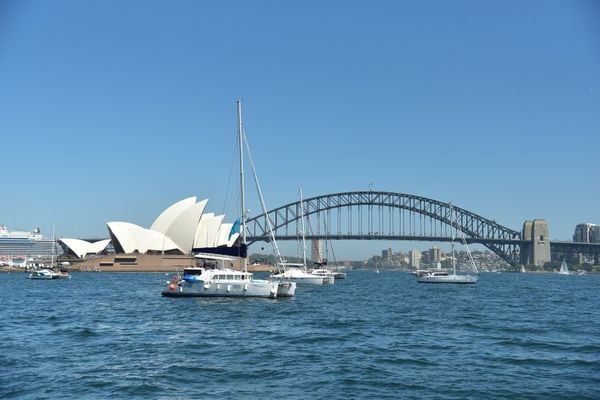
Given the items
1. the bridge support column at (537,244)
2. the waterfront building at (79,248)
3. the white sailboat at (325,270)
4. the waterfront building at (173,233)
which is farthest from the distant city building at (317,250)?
the bridge support column at (537,244)

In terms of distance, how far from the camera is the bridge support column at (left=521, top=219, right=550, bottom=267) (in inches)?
7185

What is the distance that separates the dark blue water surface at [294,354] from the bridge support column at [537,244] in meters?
158

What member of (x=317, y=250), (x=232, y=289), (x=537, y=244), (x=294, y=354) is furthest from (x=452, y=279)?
(x=537, y=244)

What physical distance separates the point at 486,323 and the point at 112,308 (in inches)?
828

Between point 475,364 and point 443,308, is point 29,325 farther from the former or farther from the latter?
point 443,308

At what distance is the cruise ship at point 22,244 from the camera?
612 ft

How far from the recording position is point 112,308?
36.2 meters

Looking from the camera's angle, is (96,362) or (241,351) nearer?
(96,362)

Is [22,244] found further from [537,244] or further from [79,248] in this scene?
[537,244]

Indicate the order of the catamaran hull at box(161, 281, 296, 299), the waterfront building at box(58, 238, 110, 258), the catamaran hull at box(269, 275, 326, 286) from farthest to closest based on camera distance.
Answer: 1. the waterfront building at box(58, 238, 110, 258)
2. the catamaran hull at box(269, 275, 326, 286)
3. the catamaran hull at box(161, 281, 296, 299)

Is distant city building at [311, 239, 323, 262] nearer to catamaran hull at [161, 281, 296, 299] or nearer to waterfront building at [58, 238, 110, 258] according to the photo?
waterfront building at [58, 238, 110, 258]

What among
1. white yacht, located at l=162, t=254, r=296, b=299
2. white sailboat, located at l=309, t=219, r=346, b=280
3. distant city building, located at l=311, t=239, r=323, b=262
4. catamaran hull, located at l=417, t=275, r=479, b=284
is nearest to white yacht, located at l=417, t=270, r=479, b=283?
catamaran hull, located at l=417, t=275, r=479, b=284

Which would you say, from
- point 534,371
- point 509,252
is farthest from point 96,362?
point 509,252

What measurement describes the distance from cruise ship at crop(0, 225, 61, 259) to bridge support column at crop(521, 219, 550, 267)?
471ft
